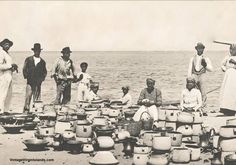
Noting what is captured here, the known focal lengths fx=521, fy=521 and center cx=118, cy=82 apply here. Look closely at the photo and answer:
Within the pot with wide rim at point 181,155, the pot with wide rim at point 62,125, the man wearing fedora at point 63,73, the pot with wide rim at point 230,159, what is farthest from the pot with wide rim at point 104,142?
the man wearing fedora at point 63,73

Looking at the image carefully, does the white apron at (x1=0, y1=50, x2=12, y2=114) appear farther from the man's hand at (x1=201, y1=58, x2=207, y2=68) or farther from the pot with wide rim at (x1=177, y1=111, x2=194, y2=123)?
the pot with wide rim at (x1=177, y1=111, x2=194, y2=123)

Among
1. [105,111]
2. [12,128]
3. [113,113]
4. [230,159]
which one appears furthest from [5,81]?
[230,159]

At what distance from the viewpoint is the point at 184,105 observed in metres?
11.5

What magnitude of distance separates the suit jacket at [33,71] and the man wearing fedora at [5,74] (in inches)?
12.4

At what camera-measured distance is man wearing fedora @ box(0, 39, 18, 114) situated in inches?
524

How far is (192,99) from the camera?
11422 millimetres

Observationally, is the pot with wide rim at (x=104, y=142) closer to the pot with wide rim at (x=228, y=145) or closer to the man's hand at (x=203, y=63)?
the pot with wide rim at (x=228, y=145)

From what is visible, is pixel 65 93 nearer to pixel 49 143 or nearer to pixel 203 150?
pixel 49 143

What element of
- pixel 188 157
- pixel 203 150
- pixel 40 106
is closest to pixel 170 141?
pixel 188 157

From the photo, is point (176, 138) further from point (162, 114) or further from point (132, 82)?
point (132, 82)

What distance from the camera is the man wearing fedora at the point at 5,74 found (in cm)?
1331

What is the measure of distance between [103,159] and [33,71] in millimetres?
5759

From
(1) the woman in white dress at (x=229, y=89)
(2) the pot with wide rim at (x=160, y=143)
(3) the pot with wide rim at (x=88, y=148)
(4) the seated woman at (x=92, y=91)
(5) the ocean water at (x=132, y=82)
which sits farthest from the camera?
(5) the ocean water at (x=132, y=82)

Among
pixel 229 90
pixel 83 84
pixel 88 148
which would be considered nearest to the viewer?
pixel 88 148
